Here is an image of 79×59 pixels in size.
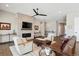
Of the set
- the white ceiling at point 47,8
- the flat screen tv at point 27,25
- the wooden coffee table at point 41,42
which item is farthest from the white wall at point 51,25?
the flat screen tv at point 27,25

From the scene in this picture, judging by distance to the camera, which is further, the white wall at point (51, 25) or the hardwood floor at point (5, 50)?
the white wall at point (51, 25)

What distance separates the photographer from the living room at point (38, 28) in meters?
2.04

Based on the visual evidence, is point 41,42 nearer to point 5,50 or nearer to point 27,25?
point 27,25

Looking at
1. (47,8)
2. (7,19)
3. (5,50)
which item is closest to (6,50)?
(5,50)

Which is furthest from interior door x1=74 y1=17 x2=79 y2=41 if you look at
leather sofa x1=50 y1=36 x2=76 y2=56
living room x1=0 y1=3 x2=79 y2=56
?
leather sofa x1=50 y1=36 x2=76 y2=56

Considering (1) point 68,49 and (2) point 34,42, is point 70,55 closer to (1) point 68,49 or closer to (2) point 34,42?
(1) point 68,49

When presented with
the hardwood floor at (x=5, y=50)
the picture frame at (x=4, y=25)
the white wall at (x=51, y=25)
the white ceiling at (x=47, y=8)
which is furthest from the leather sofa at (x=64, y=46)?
the picture frame at (x=4, y=25)

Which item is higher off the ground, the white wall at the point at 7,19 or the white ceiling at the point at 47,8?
the white ceiling at the point at 47,8

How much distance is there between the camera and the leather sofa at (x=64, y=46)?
2041 millimetres

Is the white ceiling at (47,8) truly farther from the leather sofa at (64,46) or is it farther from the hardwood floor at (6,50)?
the hardwood floor at (6,50)

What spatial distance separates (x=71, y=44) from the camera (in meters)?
2.04

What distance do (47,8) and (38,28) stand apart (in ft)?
1.64

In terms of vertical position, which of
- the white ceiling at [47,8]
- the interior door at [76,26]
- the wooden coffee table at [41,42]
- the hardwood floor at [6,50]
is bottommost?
the hardwood floor at [6,50]

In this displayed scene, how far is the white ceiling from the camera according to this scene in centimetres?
203
